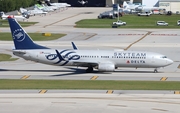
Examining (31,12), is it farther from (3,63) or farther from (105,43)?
(3,63)

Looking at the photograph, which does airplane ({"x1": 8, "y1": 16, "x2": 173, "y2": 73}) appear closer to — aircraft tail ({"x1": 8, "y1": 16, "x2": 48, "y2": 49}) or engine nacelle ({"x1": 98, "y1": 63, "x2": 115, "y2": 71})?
engine nacelle ({"x1": 98, "y1": 63, "x2": 115, "y2": 71})

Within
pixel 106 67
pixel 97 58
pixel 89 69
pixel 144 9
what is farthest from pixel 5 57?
pixel 144 9

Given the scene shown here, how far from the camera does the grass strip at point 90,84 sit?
54719mm

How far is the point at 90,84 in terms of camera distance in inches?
2242

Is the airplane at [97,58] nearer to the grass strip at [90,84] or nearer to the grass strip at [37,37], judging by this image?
the grass strip at [90,84]

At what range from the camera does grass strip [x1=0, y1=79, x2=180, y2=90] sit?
54719mm

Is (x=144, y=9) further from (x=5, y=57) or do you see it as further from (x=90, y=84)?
(x=90, y=84)

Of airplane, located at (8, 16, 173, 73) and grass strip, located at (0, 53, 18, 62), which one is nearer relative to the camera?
airplane, located at (8, 16, 173, 73)

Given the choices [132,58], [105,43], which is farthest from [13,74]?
[105,43]

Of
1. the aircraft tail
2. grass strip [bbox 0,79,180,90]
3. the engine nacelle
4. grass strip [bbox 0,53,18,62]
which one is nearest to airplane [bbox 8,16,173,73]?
the engine nacelle

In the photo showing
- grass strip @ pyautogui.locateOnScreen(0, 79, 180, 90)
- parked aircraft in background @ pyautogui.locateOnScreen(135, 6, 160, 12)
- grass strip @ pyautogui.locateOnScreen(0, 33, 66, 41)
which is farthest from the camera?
parked aircraft in background @ pyautogui.locateOnScreen(135, 6, 160, 12)

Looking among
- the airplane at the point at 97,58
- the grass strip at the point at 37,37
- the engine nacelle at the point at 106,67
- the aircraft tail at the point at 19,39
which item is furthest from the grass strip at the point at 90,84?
the grass strip at the point at 37,37

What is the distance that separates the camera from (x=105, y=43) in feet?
327

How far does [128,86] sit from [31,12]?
12213 centimetres
